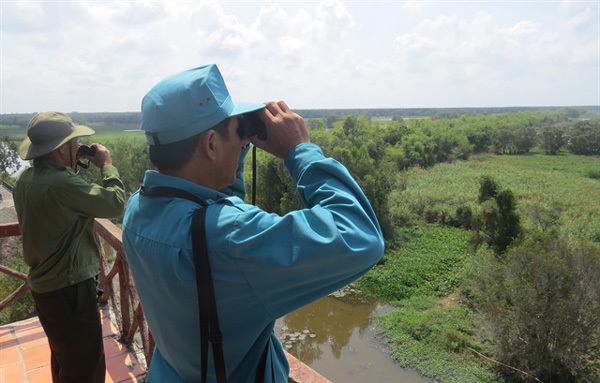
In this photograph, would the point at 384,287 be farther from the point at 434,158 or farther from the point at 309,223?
the point at 434,158

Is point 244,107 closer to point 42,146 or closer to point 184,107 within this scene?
point 184,107

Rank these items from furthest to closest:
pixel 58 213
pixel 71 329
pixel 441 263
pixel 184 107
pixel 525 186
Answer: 1. pixel 525 186
2. pixel 441 263
3. pixel 71 329
4. pixel 58 213
5. pixel 184 107

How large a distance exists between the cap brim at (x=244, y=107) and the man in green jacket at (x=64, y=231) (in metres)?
1.24

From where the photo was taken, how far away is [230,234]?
0.89m

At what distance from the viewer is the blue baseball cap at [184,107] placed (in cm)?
102

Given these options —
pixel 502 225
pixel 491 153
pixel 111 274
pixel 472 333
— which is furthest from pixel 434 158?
pixel 111 274

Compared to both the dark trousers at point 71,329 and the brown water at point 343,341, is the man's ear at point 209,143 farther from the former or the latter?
the brown water at point 343,341

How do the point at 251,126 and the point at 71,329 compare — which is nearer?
the point at 251,126

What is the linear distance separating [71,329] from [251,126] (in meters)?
1.80

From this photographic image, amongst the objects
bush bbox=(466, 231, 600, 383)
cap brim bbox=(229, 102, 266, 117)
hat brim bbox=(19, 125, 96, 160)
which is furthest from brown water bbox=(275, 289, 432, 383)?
cap brim bbox=(229, 102, 266, 117)

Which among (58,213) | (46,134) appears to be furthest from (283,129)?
(46,134)

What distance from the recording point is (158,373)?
3.82 feet

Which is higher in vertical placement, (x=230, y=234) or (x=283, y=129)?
(x=283, y=129)

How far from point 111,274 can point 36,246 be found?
47.0 inches
